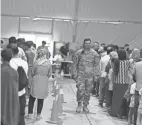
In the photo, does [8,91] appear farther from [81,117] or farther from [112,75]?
[112,75]

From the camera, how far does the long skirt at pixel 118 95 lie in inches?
382

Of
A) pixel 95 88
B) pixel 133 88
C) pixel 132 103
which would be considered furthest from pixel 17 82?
pixel 95 88

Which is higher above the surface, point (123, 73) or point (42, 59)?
point (42, 59)

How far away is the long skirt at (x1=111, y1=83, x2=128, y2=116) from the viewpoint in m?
9.71

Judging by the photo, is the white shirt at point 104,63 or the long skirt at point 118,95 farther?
the white shirt at point 104,63

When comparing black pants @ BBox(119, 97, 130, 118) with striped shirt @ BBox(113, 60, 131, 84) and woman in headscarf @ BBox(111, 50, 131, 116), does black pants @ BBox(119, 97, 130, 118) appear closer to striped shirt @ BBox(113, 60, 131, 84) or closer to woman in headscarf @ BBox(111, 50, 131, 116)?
woman in headscarf @ BBox(111, 50, 131, 116)

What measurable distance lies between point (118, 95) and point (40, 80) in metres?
2.21

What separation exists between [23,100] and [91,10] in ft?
65.4

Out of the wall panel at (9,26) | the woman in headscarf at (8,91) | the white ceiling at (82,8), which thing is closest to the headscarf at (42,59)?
the woman in headscarf at (8,91)

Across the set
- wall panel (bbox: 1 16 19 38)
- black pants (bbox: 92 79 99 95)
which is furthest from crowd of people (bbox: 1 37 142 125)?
wall panel (bbox: 1 16 19 38)

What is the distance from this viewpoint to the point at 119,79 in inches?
381

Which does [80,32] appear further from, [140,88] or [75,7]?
[140,88]

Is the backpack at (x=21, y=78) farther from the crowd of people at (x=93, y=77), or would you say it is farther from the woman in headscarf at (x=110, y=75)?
the woman in headscarf at (x=110, y=75)

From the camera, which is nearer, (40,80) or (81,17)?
(40,80)
